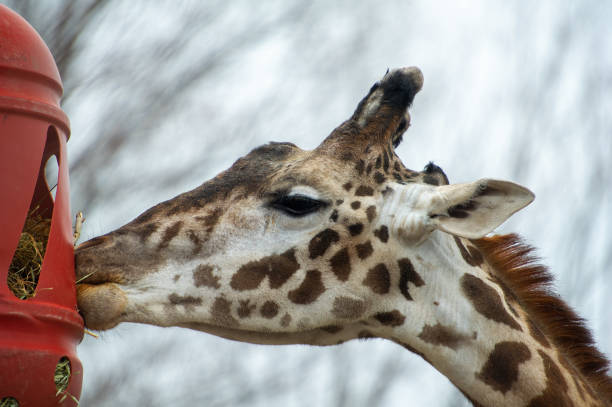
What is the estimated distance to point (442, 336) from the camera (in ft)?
12.5

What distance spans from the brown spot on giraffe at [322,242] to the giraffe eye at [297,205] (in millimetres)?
126

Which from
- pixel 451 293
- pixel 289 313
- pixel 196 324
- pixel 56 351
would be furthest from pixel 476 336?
pixel 56 351

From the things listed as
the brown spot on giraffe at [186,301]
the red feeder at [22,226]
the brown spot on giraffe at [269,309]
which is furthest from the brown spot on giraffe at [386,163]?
the red feeder at [22,226]

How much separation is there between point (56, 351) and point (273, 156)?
6.24 feet

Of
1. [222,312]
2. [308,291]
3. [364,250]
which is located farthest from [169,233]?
[364,250]

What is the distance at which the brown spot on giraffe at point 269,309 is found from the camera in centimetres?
383

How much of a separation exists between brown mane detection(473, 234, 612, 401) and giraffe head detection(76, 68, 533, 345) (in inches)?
17.1

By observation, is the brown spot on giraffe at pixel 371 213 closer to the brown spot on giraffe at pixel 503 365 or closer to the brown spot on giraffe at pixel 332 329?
the brown spot on giraffe at pixel 332 329

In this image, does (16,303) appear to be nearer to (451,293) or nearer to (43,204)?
(43,204)

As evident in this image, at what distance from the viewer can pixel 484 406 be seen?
12.2 feet

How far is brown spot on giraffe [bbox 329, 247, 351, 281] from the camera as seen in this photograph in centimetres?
386

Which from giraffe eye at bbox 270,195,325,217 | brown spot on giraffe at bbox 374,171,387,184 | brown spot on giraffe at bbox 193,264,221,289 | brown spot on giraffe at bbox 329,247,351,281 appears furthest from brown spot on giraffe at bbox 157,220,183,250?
brown spot on giraffe at bbox 374,171,387,184

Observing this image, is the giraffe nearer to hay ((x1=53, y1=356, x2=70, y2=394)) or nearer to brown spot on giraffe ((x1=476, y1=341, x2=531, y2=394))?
brown spot on giraffe ((x1=476, y1=341, x2=531, y2=394))

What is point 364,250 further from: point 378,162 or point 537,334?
point 537,334
